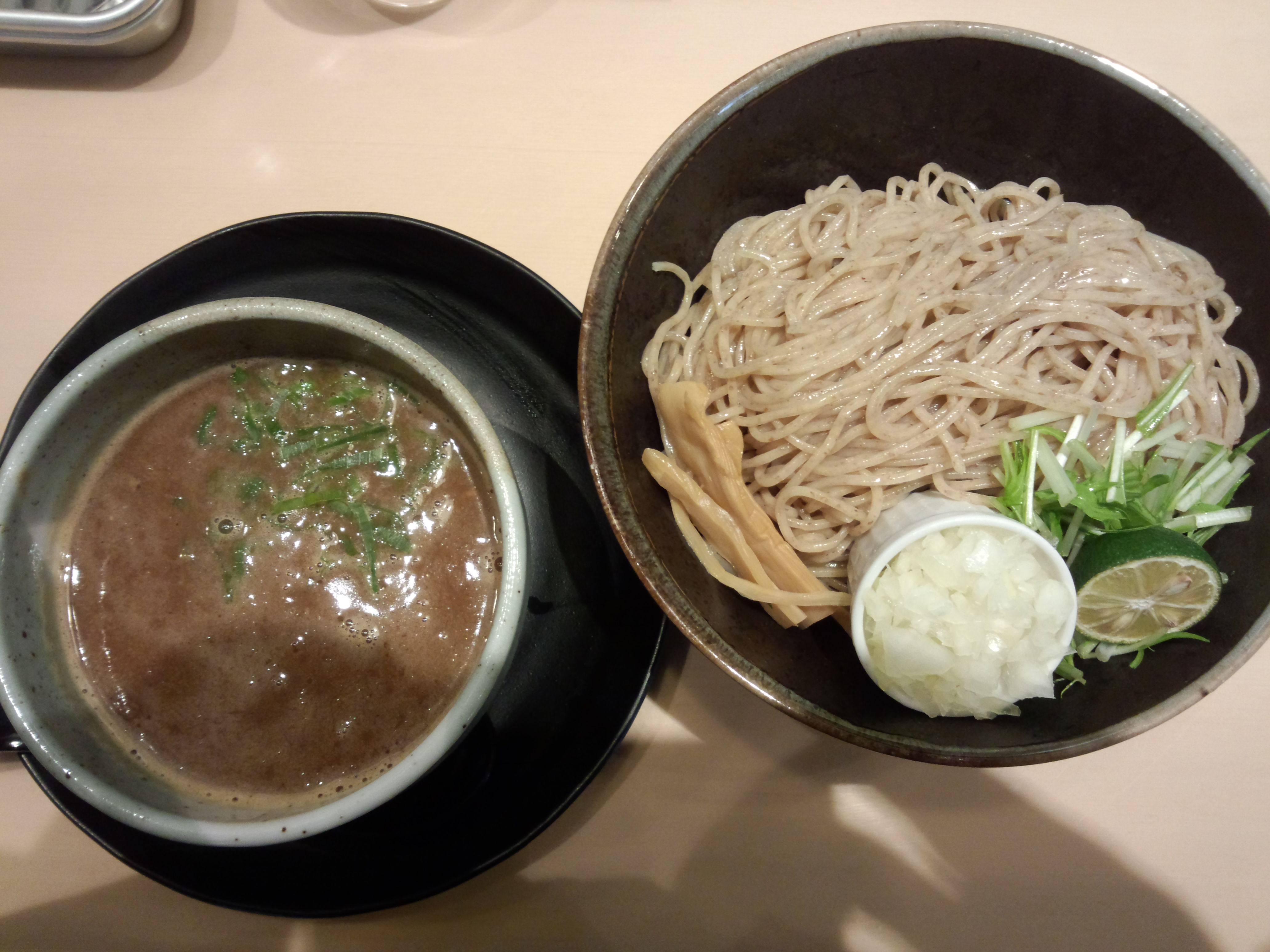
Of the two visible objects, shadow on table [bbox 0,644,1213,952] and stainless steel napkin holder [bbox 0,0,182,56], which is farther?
stainless steel napkin holder [bbox 0,0,182,56]

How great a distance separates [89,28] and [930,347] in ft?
6.88

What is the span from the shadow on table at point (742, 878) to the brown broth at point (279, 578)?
1.67ft

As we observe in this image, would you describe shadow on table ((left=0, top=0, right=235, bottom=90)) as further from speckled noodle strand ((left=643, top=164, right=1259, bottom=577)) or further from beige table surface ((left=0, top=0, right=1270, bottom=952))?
speckled noodle strand ((left=643, top=164, right=1259, bottom=577))

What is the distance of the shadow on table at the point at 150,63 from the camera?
5.84 feet

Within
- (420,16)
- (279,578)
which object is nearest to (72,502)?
(279,578)

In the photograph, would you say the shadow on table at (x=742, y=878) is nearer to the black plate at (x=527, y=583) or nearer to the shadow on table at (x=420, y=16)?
the black plate at (x=527, y=583)

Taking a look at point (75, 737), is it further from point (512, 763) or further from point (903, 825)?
point (903, 825)

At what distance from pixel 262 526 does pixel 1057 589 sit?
1.44 meters

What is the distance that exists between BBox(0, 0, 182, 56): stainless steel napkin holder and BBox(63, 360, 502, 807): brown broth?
104cm

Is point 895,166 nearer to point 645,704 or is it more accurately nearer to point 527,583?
point 527,583

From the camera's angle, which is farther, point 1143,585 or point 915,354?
point 915,354

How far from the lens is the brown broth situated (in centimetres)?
125

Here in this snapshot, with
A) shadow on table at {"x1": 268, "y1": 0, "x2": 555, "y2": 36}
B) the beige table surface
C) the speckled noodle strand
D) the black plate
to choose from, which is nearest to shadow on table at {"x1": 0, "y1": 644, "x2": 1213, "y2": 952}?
the beige table surface

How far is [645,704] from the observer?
5.21 ft
